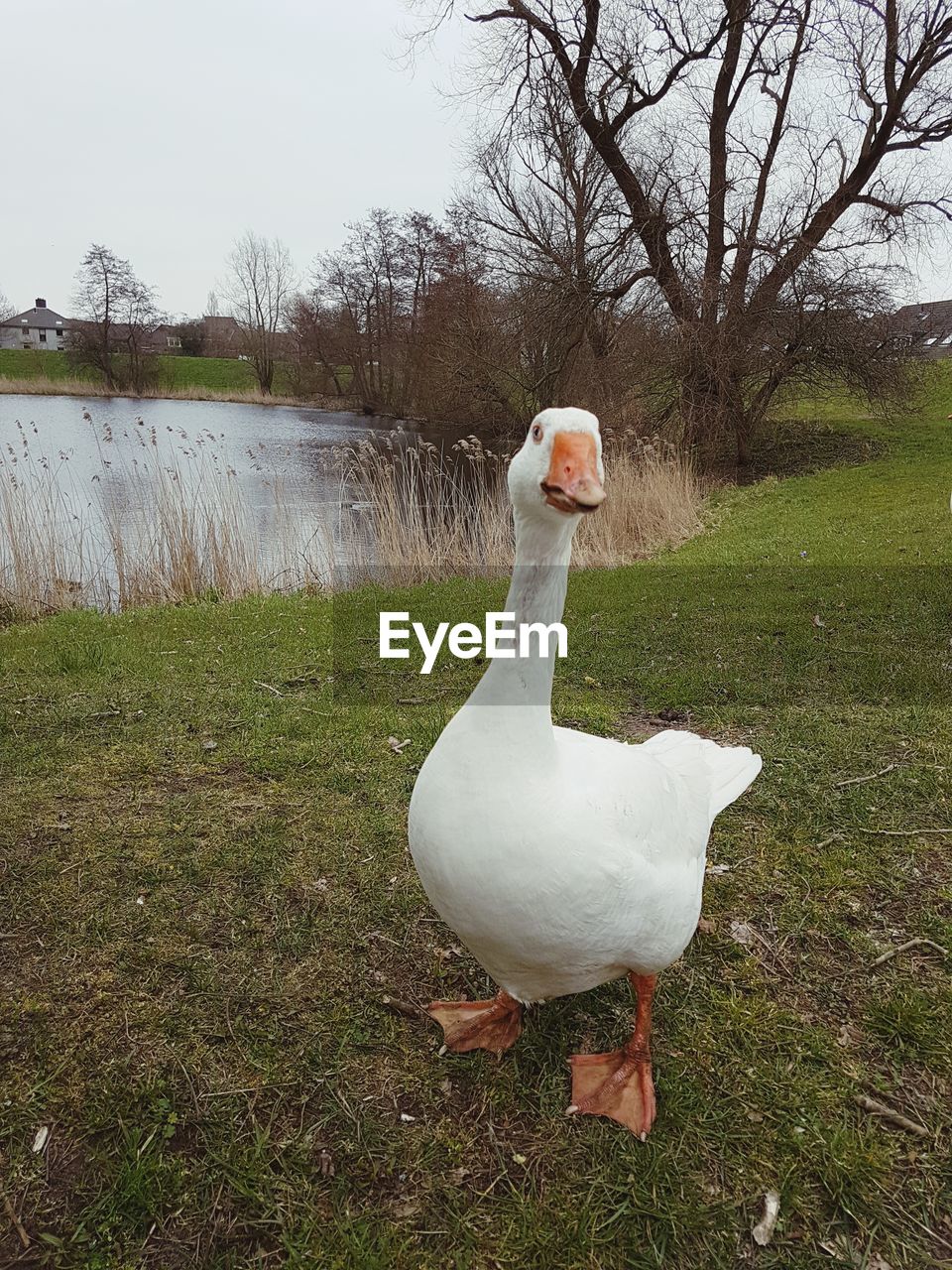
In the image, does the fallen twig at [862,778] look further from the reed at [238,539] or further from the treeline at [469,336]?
the treeline at [469,336]

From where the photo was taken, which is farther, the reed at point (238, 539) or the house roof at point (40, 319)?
the house roof at point (40, 319)

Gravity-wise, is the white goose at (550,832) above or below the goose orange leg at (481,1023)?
above

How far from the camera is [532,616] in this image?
1.78 m

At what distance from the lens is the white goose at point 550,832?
163cm

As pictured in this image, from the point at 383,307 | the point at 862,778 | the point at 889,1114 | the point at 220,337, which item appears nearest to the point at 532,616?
the point at 889,1114

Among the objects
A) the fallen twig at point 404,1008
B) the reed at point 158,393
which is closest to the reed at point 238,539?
the fallen twig at point 404,1008

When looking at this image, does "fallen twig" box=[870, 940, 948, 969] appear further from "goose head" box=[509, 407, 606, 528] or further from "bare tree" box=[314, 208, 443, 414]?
"bare tree" box=[314, 208, 443, 414]

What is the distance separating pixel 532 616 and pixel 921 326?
18310mm

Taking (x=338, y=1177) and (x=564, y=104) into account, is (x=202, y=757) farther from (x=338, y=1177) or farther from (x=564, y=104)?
(x=564, y=104)

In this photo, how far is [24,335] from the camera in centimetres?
6562

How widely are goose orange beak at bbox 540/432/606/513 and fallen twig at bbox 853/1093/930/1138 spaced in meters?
1.73

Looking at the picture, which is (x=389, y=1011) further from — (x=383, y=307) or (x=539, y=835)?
(x=383, y=307)

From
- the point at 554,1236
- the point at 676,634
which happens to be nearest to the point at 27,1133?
the point at 554,1236

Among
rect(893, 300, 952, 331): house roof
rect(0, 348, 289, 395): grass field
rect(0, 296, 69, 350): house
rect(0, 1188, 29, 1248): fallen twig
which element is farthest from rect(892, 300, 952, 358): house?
rect(0, 296, 69, 350): house
